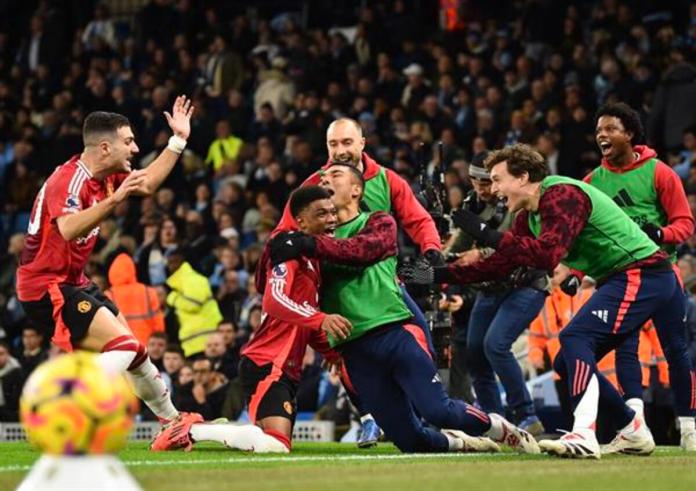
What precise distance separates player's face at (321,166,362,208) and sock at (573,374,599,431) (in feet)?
6.49

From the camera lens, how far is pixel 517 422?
12125 millimetres

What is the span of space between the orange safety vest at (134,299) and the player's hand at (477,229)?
363 inches

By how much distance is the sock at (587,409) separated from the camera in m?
9.36

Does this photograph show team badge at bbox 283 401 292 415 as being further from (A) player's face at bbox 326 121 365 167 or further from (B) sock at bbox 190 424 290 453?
(A) player's face at bbox 326 121 365 167

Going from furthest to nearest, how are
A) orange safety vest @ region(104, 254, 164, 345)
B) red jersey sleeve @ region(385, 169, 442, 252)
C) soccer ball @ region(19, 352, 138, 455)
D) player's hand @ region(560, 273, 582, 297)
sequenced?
orange safety vest @ region(104, 254, 164, 345)
red jersey sleeve @ region(385, 169, 442, 252)
player's hand @ region(560, 273, 582, 297)
soccer ball @ region(19, 352, 138, 455)

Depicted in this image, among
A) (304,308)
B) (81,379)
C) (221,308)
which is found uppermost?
(81,379)

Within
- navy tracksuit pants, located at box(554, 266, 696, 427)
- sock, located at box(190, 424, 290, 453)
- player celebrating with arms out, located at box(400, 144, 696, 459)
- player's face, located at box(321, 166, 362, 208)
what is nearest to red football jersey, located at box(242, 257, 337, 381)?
player's face, located at box(321, 166, 362, 208)

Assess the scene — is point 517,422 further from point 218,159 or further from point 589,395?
point 218,159

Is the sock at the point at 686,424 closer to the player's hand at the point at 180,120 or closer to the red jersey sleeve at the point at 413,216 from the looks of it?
the red jersey sleeve at the point at 413,216

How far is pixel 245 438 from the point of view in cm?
1022

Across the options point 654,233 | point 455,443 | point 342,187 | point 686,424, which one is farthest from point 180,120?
point 686,424

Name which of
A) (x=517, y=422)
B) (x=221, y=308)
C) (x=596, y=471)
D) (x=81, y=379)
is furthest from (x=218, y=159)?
(x=81, y=379)

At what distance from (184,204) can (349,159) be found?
11.1 meters

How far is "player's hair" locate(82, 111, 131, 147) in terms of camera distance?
34.8 feet
